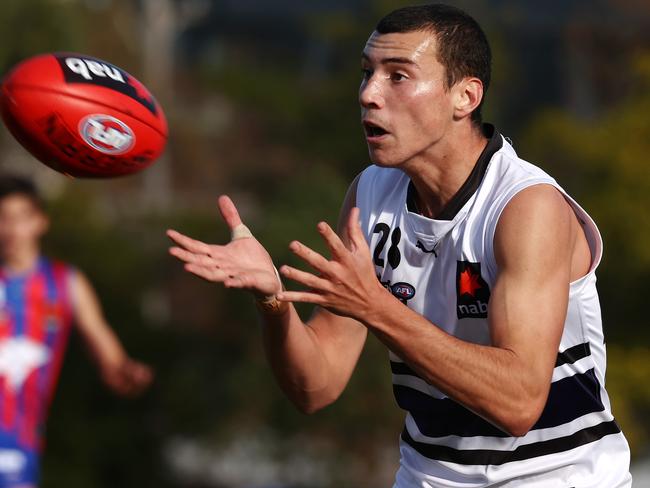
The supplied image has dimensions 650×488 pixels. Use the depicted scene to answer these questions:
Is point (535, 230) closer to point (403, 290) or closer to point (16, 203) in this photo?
point (403, 290)

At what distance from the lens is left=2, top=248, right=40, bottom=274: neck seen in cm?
772

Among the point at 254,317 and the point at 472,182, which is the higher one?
the point at 472,182

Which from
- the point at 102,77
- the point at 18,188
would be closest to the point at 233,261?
the point at 102,77

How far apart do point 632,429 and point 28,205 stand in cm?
733

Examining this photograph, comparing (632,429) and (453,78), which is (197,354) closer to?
(632,429)

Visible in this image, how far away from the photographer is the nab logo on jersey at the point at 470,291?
4016 millimetres

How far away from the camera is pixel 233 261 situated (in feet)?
12.3

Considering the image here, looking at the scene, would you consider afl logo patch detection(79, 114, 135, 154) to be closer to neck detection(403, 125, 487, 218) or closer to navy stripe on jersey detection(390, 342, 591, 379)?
neck detection(403, 125, 487, 218)

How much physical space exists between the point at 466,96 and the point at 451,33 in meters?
0.23

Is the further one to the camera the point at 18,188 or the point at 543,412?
the point at 18,188

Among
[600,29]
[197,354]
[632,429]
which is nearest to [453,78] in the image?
[632,429]

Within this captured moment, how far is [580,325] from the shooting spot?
4141 millimetres

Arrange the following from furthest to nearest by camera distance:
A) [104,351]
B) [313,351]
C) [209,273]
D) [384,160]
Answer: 1. [104,351]
2. [313,351]
3. [384,160]
4. [209,273]

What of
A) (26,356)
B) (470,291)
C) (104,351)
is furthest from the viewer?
(26,356)
